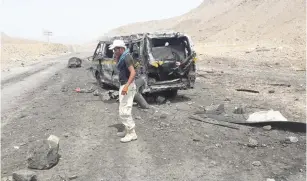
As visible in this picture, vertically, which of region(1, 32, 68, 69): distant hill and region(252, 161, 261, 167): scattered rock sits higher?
region(252, 161, 261, 167): scattered rock

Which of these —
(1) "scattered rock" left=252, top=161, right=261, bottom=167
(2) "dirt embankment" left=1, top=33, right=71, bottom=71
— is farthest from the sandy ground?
(2) "dirt embankment" left=1, top=33, right=71, bottom=71

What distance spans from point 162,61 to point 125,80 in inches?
133

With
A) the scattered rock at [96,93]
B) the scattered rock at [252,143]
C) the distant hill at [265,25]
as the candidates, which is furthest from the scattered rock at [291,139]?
the distant hill at [265,25]

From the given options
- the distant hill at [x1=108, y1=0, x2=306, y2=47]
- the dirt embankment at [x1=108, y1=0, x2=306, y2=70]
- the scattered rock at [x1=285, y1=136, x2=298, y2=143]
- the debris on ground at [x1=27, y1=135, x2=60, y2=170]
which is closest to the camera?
the debris on ground at [x1=27, y1=135, x2=60, y2=170]

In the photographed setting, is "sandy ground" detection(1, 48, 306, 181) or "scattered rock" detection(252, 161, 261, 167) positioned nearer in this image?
"sandy ground" detection(1, 48, 306, 181)

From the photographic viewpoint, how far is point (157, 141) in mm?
7312

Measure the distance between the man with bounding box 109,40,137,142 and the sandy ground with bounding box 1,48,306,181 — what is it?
0.31 metres

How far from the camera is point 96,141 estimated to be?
7508 millimetres

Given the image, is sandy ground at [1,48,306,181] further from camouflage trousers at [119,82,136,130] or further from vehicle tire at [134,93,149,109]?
camouflage trousers at [119,82,136,130]

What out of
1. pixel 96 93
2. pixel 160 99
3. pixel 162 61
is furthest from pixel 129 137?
pixel 96 93

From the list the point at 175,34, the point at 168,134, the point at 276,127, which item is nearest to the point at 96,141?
the point at 168,134

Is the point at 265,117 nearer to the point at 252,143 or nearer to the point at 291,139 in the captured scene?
the point at 291,139

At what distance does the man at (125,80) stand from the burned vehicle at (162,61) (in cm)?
310

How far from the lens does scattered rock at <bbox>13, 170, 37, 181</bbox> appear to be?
5703 mm
